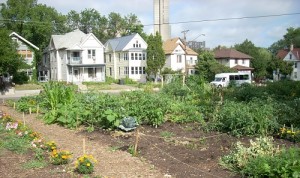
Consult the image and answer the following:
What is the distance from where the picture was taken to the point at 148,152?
25.0 feet

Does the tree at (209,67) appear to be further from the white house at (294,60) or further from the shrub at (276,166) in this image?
the shrub at (276,166)

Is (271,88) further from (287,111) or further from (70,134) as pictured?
(70,134)

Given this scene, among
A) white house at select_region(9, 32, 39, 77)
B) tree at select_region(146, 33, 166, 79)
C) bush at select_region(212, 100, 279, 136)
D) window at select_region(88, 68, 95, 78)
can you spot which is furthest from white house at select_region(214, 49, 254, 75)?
bush at select_region(212, 100, 279, 136)

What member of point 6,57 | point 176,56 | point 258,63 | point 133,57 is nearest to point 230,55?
point 258,63

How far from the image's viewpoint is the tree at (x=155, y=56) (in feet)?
157

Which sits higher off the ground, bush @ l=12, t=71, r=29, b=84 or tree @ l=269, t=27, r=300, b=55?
tree @ l=269, t=27, r=300, b=55

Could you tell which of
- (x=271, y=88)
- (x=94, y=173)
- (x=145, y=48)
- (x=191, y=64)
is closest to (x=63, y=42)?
(x=145, y=48)

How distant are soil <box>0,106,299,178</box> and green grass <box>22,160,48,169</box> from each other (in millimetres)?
173

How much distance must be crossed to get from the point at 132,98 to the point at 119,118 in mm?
2540

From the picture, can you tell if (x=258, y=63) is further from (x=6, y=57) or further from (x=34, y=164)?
(x=34, y=164)

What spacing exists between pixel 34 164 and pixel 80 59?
42015mm

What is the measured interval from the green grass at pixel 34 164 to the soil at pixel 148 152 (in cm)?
17

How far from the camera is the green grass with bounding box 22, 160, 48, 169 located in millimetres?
6641

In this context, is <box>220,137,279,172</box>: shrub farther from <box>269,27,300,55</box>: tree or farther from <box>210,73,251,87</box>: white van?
<box>269,27,300,55</box>: tree
